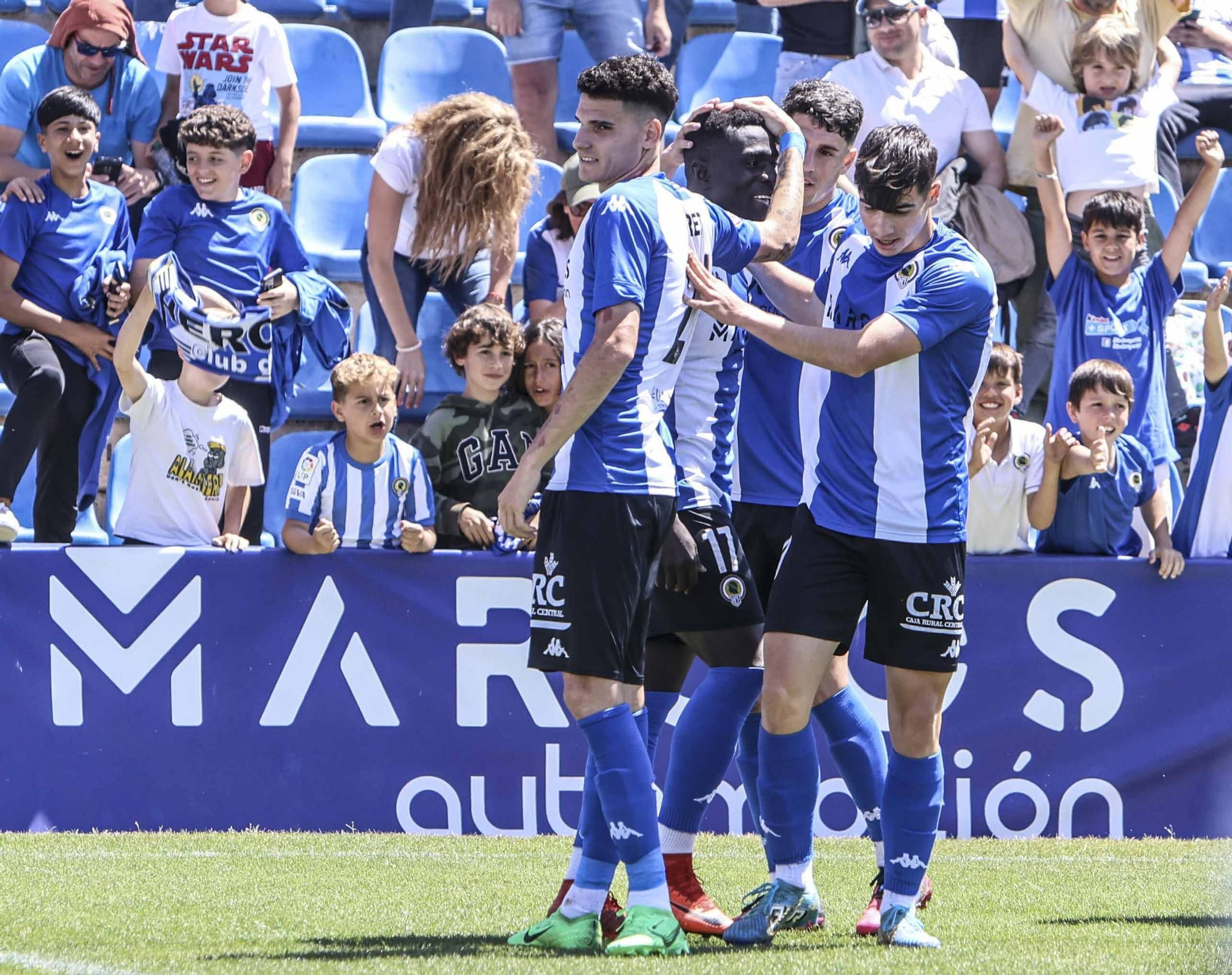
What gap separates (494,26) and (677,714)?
4.05m

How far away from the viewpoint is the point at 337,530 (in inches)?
255

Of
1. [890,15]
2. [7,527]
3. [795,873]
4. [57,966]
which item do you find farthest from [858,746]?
[890,15]

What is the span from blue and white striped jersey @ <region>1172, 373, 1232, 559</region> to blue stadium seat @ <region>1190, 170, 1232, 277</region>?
311 cm

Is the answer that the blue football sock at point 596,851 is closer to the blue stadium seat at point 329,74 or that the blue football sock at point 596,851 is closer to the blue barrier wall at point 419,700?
the blue barrier wall at point 419,700

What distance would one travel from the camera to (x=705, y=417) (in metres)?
4.32

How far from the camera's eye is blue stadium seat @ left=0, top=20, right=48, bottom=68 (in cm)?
895

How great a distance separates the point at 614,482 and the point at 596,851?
35.9 inches

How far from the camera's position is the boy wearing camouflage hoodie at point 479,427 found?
6.63m

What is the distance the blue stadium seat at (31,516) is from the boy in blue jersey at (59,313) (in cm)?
35

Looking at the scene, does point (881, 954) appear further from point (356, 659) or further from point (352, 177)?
point (352, 177)

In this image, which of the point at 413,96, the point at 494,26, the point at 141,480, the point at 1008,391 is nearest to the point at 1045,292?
the point at 1008,391

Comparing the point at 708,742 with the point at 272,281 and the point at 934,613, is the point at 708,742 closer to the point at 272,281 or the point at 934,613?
the point at 934,613

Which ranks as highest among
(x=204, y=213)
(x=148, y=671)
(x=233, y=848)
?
(x=204, y=213)

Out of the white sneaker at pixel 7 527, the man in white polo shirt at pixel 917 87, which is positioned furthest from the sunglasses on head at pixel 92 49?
the man in white polo shirt at pixel 917 87
